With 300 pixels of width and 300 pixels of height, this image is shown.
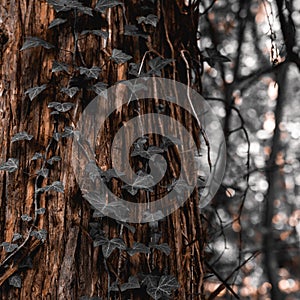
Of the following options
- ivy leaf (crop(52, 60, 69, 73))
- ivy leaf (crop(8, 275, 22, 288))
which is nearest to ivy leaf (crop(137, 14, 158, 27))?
ivy leaf (crop(52, 60, 69, 73))

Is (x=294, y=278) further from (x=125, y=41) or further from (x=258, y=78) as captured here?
(x=125, y=41)

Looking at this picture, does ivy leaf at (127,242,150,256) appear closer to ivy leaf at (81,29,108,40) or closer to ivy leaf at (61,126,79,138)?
ivy leaf at (61,126,79,138)

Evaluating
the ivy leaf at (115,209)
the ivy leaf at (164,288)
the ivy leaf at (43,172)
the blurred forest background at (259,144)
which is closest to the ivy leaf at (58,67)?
the ivy leaf at (43,172)

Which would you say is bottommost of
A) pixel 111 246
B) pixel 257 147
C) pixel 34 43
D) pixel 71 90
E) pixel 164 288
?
pixel 164 288

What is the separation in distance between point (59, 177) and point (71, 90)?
0.22 meters

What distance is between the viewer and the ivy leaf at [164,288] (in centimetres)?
124

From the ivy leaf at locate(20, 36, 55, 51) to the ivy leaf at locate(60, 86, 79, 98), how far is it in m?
0.12

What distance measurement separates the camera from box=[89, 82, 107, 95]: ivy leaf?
4.33 ft

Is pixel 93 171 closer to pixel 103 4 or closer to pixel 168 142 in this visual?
pixel 168 142

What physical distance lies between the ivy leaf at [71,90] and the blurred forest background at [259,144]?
12.8 feet

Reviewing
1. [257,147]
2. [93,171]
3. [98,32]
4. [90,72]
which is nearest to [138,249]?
[93,171]

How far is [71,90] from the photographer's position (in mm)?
1304

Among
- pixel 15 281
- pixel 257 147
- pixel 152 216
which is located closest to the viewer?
pixel 15 281

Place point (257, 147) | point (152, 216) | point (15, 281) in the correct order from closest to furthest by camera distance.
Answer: point (15, 281) → point (152, 216) → point (257, 147)
